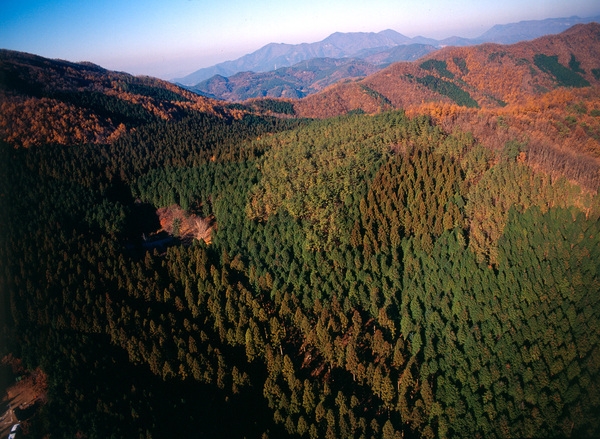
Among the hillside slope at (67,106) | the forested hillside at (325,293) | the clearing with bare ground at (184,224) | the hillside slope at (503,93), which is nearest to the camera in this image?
the forested hillside at (325,293)

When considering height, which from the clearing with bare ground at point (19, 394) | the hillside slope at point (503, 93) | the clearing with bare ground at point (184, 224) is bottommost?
the clearing with bare ground at point (19, 394)

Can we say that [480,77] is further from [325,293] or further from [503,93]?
[325,293]

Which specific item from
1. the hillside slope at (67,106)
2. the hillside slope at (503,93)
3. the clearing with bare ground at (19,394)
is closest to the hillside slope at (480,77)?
the hillside slope at (503,93)

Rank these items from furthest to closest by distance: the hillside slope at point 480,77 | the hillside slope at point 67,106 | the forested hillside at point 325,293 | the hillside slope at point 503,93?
the hillside slope at point 480,77, the hillside slope at point 67,106, the hillside slope at point 503,93, the forested hillside at point 325,293

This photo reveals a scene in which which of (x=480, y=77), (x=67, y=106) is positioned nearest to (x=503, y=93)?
(x=480, y=77)

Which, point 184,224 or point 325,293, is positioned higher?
point 184,224

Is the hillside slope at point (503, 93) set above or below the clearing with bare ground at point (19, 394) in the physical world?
above

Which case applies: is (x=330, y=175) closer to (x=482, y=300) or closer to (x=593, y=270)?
(x=482, y=300)

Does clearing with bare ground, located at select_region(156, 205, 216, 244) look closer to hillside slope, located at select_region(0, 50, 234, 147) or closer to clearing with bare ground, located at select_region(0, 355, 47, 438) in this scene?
clearing with bare ground, located at select_region(0, 355, 47, 438)

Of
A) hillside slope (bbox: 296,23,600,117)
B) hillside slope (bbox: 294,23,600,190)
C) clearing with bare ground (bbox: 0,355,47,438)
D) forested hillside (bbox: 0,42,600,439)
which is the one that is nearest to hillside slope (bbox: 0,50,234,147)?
forested hillside (bbox: 0,42,600,439)

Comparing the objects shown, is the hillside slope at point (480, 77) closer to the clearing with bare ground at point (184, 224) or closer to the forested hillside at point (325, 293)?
the forested hillside at point (325, 293)
